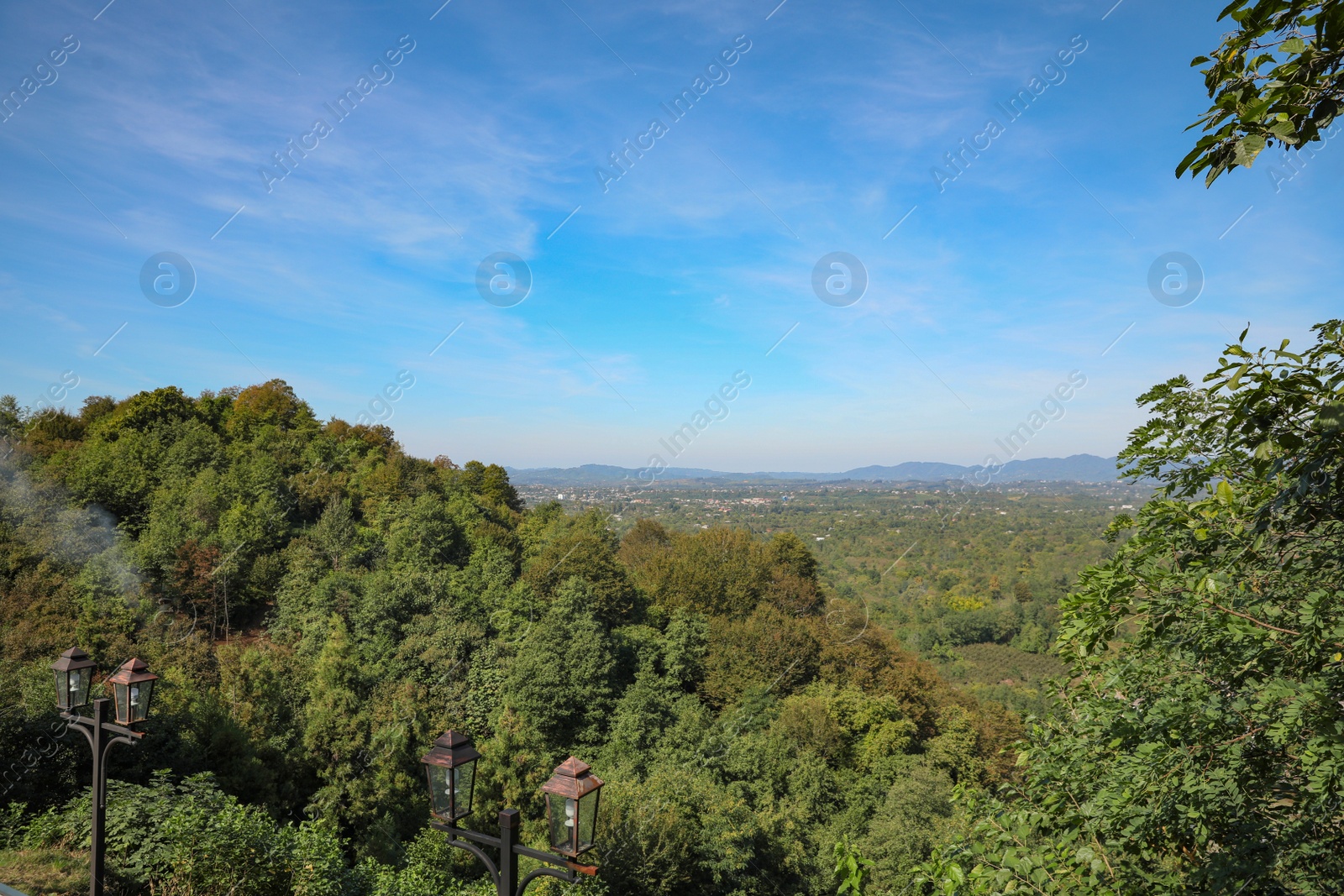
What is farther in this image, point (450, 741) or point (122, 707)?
point (122, 707)

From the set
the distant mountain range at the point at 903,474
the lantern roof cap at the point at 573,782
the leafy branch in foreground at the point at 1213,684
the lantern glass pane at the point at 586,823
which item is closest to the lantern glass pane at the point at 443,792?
the lantern roof cap at the point at 573,782

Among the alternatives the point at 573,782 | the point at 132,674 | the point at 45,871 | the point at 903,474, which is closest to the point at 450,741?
the point at 573,782

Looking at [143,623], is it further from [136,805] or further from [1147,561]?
[1147,561]

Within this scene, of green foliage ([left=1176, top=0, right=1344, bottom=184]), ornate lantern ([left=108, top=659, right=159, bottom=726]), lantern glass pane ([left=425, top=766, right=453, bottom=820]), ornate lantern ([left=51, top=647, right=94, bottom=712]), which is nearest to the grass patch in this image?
ornate lantern ([left=51, top=647, right=94, bottom=712])

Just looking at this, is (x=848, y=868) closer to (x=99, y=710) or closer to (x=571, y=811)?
(x=571, y=811)

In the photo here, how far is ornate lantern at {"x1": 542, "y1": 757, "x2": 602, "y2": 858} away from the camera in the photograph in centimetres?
342

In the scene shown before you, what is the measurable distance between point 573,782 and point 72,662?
187 inches

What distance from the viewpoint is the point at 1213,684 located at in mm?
3400

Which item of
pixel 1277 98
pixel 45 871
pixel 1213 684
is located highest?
pixel 1277 98

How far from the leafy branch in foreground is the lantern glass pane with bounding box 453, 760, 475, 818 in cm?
262

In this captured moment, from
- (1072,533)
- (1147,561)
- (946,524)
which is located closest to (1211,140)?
(1147,561)

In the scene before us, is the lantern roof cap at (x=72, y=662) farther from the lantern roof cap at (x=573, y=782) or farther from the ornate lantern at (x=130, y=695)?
the lantern roof cap at (x=573, y=782)

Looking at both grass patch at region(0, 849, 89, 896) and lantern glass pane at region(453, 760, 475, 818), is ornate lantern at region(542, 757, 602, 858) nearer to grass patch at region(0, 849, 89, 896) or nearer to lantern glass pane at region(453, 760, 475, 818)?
lantern glass pane at region(453, 760, 475, 818)

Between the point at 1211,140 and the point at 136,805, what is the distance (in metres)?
10.2
